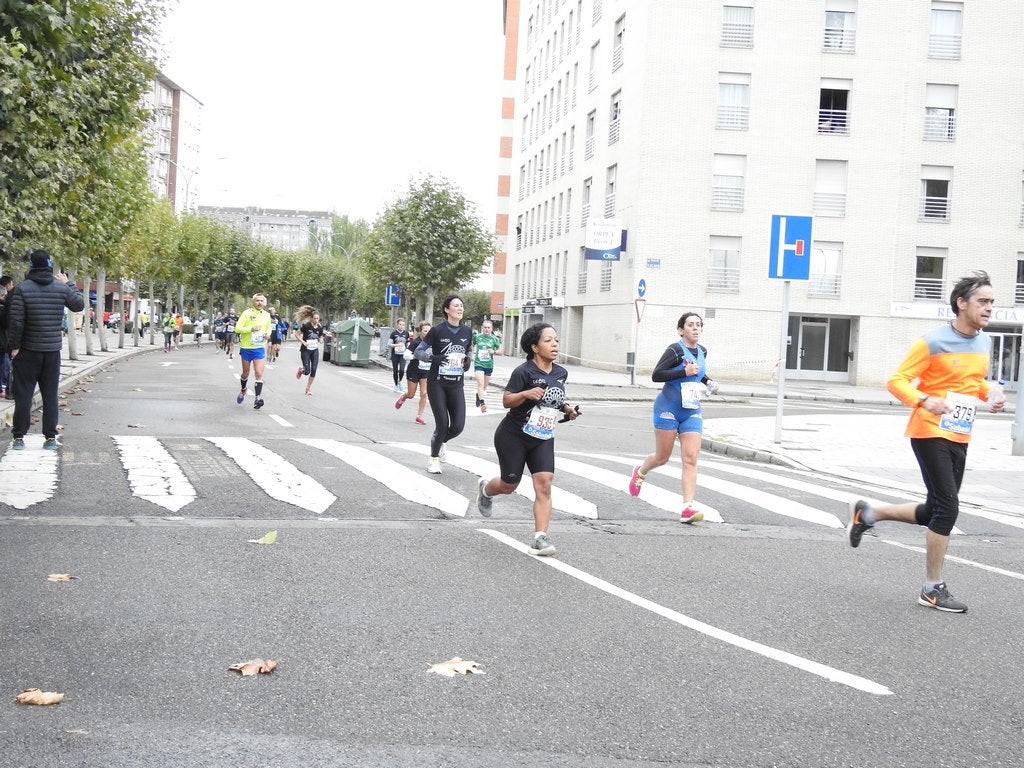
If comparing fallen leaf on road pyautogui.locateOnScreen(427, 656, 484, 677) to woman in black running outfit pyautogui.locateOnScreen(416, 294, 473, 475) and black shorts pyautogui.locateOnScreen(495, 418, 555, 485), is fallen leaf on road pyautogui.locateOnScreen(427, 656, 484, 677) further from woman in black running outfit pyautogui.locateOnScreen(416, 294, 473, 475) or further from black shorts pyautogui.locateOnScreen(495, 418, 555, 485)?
woman in black running outfit pyautogui.locateOnScreen(416, 294, 473, 475)

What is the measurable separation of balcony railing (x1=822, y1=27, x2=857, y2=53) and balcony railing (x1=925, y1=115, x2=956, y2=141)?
378 cm

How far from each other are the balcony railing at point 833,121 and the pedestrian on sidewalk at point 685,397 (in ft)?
116

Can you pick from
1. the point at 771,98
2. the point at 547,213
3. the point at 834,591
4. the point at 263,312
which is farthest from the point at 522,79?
the point at 834,591

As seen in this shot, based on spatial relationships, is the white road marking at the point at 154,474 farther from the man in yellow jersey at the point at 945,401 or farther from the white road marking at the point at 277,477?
the man in yellow jersey at the point at 945,401

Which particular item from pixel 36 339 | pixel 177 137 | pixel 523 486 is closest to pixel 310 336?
pixel 36 339

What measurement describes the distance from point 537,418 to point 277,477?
3706mm

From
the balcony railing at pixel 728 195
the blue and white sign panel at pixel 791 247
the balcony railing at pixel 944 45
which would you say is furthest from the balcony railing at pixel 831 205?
the blue and white sign panel at pixel 791 247

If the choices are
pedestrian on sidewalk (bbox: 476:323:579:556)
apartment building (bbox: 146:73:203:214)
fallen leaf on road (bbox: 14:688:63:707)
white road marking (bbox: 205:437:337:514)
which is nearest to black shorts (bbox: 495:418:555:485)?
pedestrian on sidewalk (bbox: 476:323:579:556)

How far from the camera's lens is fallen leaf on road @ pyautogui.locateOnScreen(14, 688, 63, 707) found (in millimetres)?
4391

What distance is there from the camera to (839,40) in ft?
141

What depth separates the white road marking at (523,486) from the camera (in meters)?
9.80

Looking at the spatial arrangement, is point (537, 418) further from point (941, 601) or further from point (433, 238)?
point (433, 238)

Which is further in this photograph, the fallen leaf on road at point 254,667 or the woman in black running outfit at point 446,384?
the woman in black running outfit at point 446,384

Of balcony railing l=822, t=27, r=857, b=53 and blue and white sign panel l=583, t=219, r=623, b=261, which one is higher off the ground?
balcony railing l=822, t=27, r=857, b=53
